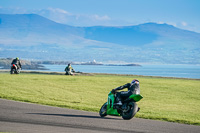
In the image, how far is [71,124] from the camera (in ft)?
51.5

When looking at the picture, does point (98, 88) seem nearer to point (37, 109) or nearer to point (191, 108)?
point (191, 108)

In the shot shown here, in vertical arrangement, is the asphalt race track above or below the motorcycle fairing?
below

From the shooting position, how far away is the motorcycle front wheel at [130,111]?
1695 cm

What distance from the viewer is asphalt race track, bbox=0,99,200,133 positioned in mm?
14510

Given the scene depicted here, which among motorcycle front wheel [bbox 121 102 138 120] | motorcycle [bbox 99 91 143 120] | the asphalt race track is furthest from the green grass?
motorcycle front wheel [bbox 121 102 138 120]

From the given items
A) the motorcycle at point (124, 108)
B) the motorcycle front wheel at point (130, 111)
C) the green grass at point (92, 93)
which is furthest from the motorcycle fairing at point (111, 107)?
the green grass at point (92, 93)

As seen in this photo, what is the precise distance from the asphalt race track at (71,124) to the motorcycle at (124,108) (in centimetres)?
28

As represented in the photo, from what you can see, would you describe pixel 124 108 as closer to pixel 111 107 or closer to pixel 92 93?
pixel 111 107

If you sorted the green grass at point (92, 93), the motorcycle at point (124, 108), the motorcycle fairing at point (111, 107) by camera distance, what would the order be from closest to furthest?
1. the motorcycle at point (124, 108)
2. the motorcycle fairing at point (111, 107)
3. the green grass at point (92, 93)

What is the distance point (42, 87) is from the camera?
3606 cm

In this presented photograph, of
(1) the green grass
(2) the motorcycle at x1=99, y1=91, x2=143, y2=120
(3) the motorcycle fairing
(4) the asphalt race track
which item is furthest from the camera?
(1) the green grass

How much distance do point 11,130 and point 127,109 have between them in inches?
214

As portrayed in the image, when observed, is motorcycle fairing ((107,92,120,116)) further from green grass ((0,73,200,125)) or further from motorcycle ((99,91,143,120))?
green grass ((0,73,200,125))

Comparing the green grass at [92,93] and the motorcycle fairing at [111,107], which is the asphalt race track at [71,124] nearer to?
the motorcycle fairing at [111,107]
